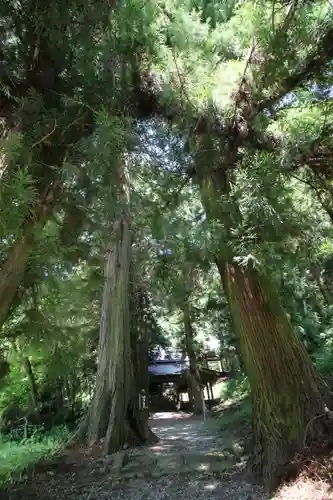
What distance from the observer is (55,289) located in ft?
10.4

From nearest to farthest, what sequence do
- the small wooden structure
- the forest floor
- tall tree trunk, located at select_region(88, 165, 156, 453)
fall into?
the forest floor < tall tree trunk, located at select_region(88, 165, 156, 453) < the small wooden structure

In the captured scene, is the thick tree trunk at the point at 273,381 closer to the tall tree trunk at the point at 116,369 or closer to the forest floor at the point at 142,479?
the forest floor at the point at 142,479

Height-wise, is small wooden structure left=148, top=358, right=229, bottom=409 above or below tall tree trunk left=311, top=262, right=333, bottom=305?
below

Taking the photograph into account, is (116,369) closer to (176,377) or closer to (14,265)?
(14,265)

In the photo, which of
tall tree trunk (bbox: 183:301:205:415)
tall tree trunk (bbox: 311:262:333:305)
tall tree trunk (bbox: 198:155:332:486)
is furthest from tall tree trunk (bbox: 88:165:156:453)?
tall tree trunk (bbox: 183:301:205:415)

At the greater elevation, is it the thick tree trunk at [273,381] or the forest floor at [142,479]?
the thick tree trunk at [273,381]

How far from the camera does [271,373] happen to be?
345 cm

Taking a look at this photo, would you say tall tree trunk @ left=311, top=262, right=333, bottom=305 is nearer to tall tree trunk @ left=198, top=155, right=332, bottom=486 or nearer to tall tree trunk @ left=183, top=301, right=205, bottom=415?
tall tree trunk @ left=183, top=301, right=205, bottom=415

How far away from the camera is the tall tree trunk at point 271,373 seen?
3.21 metres

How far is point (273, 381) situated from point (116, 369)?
3977mm

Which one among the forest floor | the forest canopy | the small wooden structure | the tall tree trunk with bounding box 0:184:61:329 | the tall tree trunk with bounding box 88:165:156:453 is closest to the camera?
the tall tree trunk with bounding box 0:184:61:329

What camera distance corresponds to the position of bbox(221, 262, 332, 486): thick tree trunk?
3211 mm

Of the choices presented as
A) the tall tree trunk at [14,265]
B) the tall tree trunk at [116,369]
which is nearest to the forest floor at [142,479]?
the tall tree trunk at [116,369]

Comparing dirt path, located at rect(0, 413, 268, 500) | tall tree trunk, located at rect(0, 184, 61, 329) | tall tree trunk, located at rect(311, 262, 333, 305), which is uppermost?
tall tree trunk, located at rect(311, 262, 333, 305)
